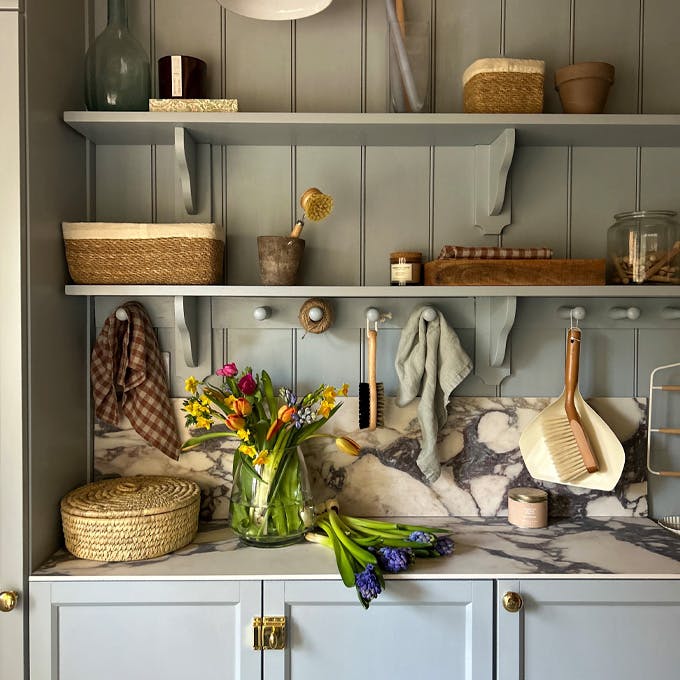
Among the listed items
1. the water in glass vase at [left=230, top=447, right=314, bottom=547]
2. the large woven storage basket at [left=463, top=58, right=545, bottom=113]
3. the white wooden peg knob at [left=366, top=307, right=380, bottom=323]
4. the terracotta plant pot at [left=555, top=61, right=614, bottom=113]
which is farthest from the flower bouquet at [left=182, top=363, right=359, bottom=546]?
the terracotta plant pot at [left=555, top=61, right=614, bottom=113]

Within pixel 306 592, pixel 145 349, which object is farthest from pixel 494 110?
pixel 306 592

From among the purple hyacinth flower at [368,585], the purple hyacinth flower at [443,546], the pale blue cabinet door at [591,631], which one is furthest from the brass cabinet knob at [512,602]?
the purple hyacinth flower at [368,585]

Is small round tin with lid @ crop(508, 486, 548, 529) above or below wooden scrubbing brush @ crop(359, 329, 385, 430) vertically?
below

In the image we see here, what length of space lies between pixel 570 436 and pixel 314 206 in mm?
852

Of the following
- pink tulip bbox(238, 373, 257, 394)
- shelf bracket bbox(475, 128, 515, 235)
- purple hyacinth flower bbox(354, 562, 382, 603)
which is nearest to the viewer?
purple hyacinth flower bbox(354, 562, 382, 603)

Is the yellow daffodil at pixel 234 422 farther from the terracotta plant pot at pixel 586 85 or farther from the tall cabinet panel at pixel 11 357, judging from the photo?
the terracotta plant pot at pixel 586 85

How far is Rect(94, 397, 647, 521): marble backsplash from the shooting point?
5.94 feet

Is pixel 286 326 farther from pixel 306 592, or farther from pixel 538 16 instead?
pixel 538 16

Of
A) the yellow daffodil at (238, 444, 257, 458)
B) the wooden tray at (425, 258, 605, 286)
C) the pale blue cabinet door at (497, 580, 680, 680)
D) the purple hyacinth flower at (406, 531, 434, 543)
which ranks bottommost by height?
the pale blue cabinet door at (497, 580, 680, 680)

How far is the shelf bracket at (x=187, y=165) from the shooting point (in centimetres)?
163

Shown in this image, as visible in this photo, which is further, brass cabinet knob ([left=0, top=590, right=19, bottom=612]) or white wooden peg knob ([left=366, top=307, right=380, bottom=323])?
white wooden peg knob ([left=366, top=307, right=380, bottom=323])

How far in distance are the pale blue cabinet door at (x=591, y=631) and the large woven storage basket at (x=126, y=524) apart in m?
0.71

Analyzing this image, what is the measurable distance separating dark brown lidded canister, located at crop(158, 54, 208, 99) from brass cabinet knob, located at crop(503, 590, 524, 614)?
4.34 ft

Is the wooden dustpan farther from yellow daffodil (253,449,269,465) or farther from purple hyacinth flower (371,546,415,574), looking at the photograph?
yellow daffodil (253,449,269,465)
